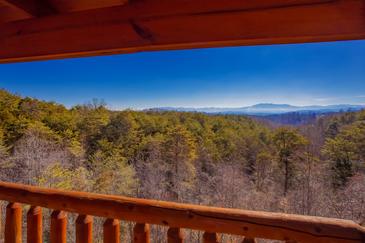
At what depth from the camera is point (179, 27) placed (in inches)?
37.8

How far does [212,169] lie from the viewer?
43.8 ft

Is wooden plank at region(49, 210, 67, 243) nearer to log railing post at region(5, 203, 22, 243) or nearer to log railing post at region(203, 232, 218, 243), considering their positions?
log railing post at region(5, 203, 22, 243)

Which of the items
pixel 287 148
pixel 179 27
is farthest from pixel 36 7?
pixel 287 148

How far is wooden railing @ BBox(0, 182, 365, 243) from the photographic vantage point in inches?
33.6

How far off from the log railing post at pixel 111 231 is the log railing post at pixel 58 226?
8.7 inches

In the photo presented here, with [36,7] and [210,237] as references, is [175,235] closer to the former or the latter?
[210,237]

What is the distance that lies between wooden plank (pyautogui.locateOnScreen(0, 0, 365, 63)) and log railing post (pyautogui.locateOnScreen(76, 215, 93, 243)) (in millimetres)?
700

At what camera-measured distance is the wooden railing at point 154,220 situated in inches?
33.6

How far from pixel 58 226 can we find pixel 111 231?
0.26 meters

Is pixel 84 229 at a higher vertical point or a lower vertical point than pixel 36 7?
lower

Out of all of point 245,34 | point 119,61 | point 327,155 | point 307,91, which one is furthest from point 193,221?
point 307,91

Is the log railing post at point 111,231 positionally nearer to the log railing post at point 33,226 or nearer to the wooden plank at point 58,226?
the wooden plank at point 58,226

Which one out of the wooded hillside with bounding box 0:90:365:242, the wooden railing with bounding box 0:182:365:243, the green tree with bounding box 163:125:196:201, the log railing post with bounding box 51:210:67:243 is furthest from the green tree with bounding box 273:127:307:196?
the log railing post with bounding box 51:210:67:243

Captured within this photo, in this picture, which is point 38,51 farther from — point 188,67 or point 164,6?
point 188,67
